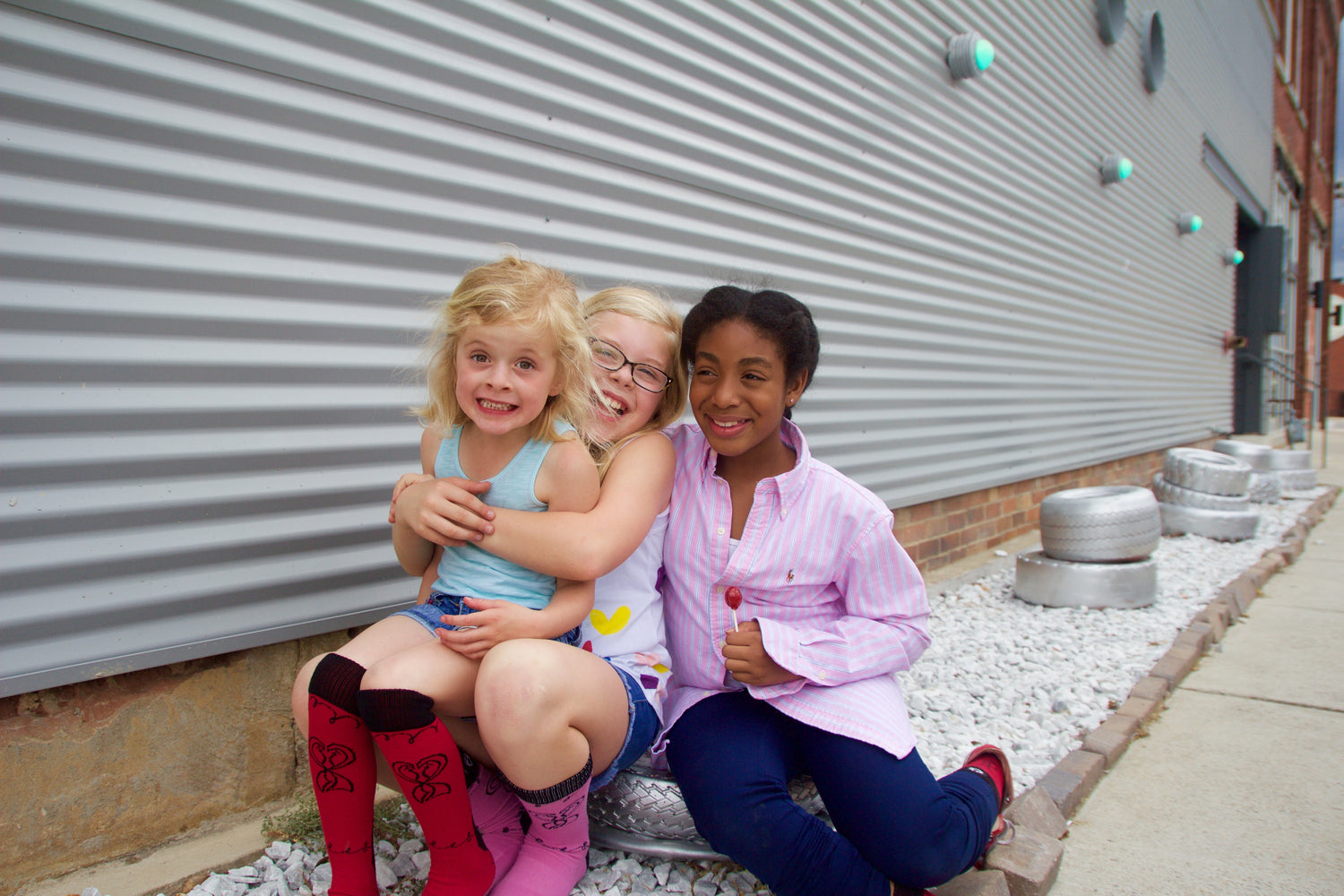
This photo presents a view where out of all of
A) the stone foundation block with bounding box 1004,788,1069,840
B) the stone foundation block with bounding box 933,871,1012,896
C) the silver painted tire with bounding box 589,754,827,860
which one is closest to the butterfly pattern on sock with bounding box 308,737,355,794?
the silver painted tire with bounding box 589,754,827,860

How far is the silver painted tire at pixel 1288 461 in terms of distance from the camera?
27.3 ft

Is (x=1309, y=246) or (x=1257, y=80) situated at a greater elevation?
(x=1257, y=80)

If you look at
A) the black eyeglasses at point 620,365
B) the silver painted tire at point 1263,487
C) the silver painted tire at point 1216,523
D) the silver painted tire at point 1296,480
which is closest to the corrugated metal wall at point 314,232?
the black eyeglasses at point 620,365

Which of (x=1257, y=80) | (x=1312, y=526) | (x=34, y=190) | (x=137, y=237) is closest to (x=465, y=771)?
Answer: (x=137, y=237)

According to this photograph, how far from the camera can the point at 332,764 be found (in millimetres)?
1414

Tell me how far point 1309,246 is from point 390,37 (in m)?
23.1

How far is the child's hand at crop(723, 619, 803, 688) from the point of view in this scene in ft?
5.45

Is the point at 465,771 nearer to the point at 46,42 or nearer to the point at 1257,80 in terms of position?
the point at 46,42

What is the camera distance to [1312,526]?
22.7 ft

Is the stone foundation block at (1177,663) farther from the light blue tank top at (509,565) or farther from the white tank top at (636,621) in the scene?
the light blue tank top at (509,565)

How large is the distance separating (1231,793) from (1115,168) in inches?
231

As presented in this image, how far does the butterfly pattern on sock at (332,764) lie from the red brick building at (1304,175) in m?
16.0

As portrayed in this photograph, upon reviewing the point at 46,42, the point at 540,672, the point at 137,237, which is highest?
the point at 46,42

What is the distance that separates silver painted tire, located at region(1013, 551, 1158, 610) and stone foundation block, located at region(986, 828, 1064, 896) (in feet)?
8.40
